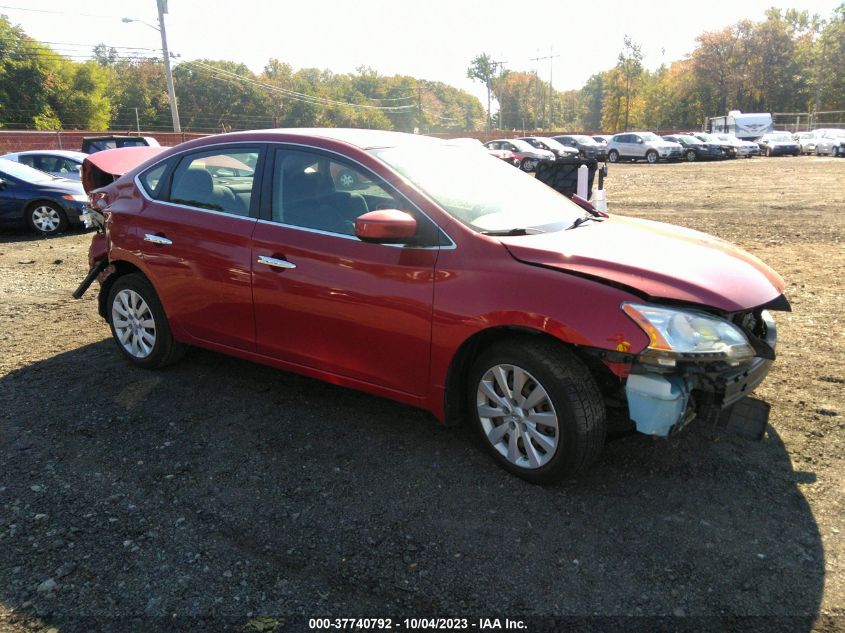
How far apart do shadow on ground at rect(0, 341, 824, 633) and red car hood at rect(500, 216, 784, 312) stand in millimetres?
991

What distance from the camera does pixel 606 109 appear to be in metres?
95.0

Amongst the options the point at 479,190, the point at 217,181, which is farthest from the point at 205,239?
the point at 479,190

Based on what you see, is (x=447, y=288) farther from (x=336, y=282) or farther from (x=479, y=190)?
(x=479, y=190)

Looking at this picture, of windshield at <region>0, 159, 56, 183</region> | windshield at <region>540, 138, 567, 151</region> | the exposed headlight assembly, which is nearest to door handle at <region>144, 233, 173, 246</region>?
the exposed headlight assembly

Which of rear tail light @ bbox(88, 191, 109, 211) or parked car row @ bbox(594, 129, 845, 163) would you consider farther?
parked car row @ bbox(594, 129, 845, 163)

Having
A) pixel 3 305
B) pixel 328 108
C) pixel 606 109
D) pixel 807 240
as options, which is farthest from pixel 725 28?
pixel 3 305

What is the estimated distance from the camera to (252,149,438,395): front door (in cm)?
348

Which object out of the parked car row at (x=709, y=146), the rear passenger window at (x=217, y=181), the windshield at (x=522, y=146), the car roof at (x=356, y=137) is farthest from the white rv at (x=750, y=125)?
the rear passenger window at (x=217, y=181)

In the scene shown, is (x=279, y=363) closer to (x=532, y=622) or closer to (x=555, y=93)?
(x=532, y=622)

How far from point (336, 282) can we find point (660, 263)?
5.74 ft

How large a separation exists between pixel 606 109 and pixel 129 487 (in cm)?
10111

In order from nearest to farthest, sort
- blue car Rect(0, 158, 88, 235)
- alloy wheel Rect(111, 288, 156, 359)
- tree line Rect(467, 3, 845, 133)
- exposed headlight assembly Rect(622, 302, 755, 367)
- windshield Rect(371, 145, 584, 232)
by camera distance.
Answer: exposed headlight assembly Rect(622, 302, 755, 367) < windshield Rect(371, 145, 584, 232) < alloy wheel Rect(111, 288, 156, 359) < blue car Rect(0, 158, 88, 235) < tree line Rect(467, 3, 845, 133)

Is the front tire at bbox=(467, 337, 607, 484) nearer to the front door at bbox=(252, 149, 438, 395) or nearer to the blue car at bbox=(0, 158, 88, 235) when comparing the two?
the front door at bbox=(252, 149, 438, 395)

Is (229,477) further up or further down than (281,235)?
further down
